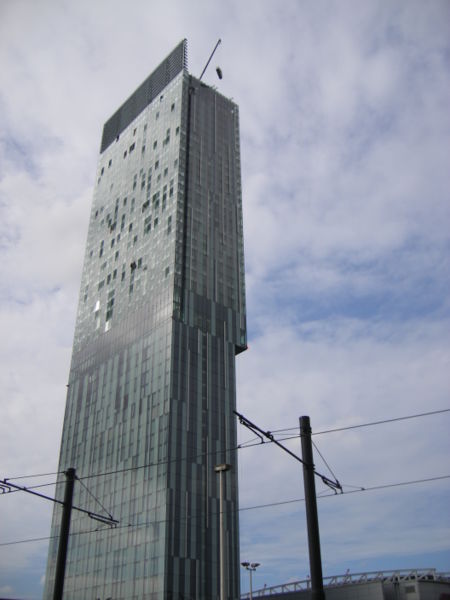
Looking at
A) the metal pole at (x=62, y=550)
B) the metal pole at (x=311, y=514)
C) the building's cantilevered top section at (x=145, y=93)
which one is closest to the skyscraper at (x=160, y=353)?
the building's cantilevered top section at (x=145, y=93)

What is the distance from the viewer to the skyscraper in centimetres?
8131

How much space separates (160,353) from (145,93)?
66323mm

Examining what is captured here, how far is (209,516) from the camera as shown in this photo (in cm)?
8288

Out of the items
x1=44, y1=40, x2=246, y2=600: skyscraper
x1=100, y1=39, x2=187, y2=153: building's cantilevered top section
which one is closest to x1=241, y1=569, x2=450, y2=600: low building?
x1=44, y1=40, x2=246, y2=600: skyscraper

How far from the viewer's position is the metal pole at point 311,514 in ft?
71.4

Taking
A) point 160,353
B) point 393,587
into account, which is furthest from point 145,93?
point 393,587

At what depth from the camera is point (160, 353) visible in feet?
306

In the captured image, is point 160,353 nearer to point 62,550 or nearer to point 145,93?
point 62,550

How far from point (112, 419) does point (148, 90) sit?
7304 centimetres

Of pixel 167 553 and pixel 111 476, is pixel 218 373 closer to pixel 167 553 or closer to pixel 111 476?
pixel 111 476

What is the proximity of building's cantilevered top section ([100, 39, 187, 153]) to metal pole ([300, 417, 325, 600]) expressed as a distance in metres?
112

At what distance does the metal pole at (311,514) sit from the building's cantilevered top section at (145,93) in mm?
112469

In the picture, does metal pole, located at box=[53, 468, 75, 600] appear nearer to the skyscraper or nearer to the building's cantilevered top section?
the skyscraper

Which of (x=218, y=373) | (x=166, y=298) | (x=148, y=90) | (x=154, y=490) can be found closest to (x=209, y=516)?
(x=154, y=490)
